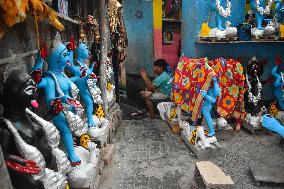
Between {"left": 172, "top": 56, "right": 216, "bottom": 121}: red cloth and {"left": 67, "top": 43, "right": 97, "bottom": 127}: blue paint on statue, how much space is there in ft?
6.94

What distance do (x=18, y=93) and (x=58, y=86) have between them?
87cm

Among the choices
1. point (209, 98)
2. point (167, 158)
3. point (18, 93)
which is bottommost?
point (167, 158)

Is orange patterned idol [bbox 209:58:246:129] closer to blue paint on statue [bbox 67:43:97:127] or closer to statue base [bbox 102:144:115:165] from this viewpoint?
statue base [bbox 102:144:115:165]

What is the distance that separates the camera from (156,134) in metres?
6.96

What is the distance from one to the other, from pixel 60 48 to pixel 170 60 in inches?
282

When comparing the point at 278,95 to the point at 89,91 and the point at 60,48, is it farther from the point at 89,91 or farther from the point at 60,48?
the point at 60,48

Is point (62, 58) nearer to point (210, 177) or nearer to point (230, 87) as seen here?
point (210, 177)

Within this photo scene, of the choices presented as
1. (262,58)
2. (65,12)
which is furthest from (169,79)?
(65,12)

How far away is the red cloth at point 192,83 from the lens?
5.61 m

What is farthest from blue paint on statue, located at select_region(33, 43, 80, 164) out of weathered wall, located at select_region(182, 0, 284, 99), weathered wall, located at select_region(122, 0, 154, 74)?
weathered wall, located at select_region(122, 0, 154, 74)

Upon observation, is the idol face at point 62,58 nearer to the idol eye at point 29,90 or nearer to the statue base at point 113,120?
the idol eye at point 29,90

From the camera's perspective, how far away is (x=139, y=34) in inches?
397

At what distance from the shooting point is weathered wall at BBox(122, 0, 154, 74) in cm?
968

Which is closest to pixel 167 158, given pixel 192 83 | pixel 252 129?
pixel 192 83
